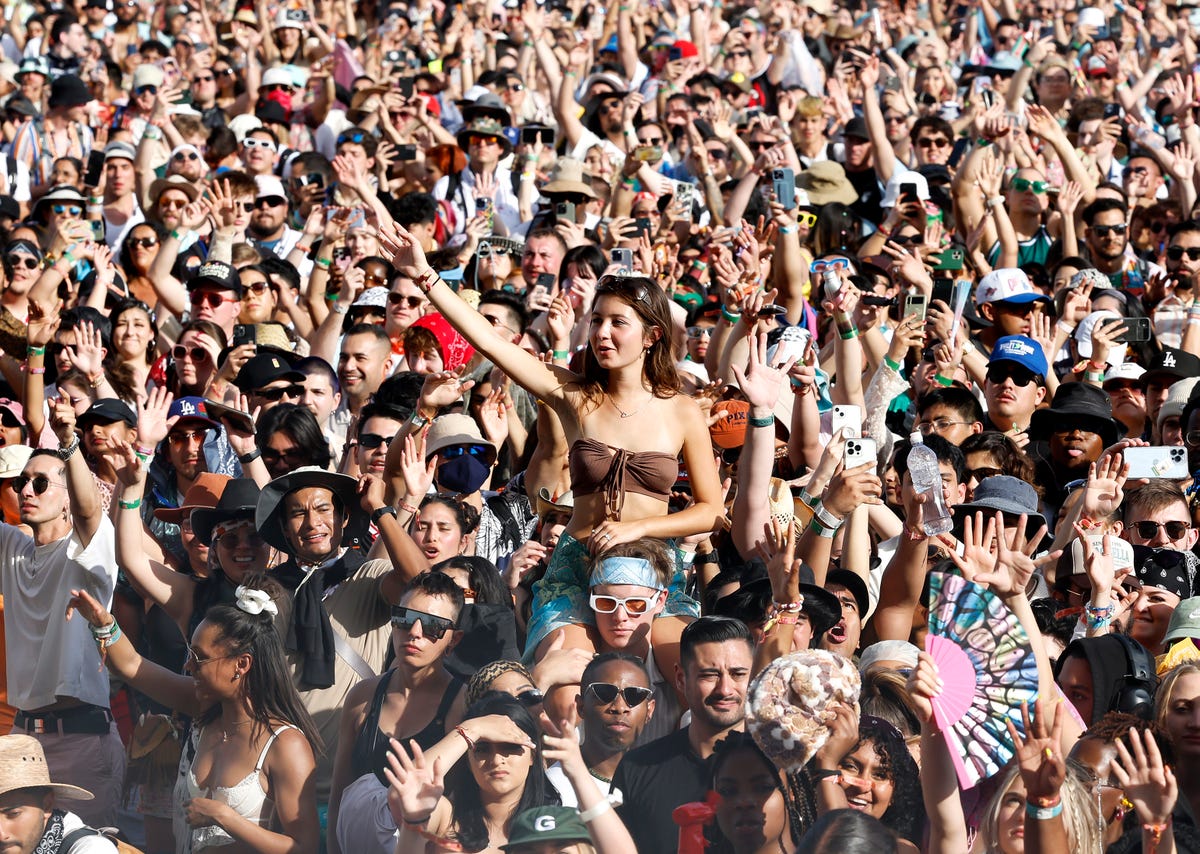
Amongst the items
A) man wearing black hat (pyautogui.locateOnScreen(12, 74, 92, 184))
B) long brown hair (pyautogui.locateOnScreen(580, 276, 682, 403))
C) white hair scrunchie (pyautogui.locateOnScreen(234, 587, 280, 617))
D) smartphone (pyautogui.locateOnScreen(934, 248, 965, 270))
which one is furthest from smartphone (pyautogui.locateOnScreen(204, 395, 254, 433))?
man wearing black hat (pyautogui.locateOnScreen(12, 74, 92, 184))

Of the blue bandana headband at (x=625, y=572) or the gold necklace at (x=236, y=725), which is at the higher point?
the blue bandana headband at (x=625, y=572)

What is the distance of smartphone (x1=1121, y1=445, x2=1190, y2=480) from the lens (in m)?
6.08

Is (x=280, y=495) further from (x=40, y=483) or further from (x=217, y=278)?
(x=217, y=278)

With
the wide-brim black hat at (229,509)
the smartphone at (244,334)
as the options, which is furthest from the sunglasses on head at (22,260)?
the wide-brim black hat at (229,509)

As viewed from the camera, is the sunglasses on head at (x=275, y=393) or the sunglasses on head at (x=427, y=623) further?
the sunglasses on head at (x=275, y=393)

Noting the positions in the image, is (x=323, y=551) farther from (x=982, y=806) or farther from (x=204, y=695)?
(x=982, y=806)

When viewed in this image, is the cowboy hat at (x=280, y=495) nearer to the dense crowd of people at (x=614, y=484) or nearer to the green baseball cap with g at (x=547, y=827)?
the dense crowd of people at (x=614, y=484)

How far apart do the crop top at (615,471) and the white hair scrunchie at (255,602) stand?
3.91 ft

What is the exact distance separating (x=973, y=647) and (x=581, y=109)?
27.0 ft

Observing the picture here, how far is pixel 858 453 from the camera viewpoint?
568 cm

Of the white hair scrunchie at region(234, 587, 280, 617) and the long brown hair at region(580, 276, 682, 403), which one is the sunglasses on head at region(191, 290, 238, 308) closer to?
the white hair scrunchie at region(234, 587, 280, 617)

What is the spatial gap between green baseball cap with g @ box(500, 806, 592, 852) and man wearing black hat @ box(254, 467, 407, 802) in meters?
1.05

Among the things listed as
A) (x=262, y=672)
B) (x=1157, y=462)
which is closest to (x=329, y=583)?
(x=262, y=672)

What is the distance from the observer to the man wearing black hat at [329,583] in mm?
5996
